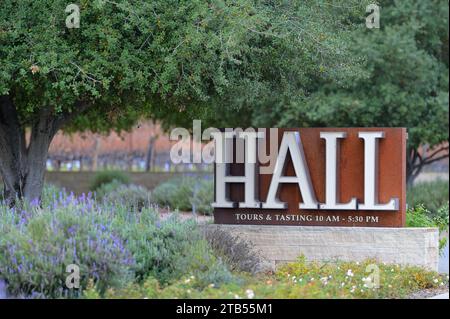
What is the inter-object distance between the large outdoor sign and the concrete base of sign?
8.7 inches

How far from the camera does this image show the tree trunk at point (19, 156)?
1617 cm

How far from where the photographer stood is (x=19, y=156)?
16.5m

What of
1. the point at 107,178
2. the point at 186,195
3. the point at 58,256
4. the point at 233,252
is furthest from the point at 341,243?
the point at 107,178

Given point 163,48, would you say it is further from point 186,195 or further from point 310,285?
point 186,195

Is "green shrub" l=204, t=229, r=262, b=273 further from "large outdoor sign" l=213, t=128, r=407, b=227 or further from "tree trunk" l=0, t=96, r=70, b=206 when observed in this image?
"tree trunk" l=0, t=96, r=70, b=206

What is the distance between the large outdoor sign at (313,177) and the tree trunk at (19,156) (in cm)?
329

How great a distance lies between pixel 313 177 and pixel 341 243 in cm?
116

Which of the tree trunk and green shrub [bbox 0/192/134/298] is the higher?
the tree trunk

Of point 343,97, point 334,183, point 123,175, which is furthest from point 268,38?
point 123,175

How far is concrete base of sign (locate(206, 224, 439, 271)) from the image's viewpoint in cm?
1428

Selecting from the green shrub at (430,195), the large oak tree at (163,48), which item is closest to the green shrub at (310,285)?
the large oak tree at (163,48)

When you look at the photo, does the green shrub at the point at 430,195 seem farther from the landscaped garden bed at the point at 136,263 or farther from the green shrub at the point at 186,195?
the landscaped garden bed at the point at 136,263

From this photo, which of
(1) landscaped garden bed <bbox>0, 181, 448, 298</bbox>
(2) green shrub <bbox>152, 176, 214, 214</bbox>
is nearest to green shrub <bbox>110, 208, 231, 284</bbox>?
(1) landscaped garden bed <bbox>0, 181, 448, 298</bbox>
